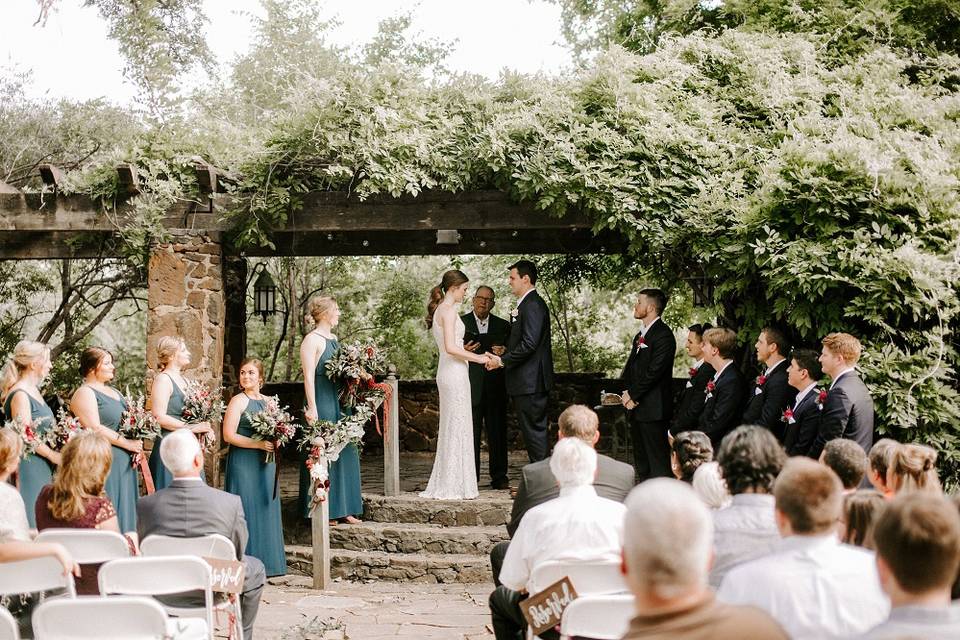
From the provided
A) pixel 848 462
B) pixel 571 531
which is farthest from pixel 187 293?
pixel 848 462

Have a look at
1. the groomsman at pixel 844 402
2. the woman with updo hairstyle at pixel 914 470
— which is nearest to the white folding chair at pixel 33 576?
the woman with updo hairstyle at pixel 914 470

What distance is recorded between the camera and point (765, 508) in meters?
3.37

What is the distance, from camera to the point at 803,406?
5.78m

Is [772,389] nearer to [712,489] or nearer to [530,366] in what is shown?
[530,366]

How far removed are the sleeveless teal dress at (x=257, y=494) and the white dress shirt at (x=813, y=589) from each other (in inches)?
189

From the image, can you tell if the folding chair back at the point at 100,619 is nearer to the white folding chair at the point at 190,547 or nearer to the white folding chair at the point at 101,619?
the white folding chair at the point at 101,619

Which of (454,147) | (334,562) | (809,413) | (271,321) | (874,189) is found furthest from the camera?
(271,321)

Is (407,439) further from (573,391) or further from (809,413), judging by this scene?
(809,413)

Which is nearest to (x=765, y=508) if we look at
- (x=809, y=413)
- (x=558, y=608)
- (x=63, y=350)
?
(x=558, y=608)

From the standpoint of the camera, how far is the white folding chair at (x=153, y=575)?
12.5 ft

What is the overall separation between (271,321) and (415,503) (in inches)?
367

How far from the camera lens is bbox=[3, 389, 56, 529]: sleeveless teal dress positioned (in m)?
6.11

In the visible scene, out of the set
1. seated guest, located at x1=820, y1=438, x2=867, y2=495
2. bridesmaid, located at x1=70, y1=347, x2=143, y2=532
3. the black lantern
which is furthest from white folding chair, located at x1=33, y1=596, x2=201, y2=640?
the black lantern

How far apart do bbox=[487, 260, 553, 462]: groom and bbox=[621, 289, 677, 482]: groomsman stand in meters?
0.78
